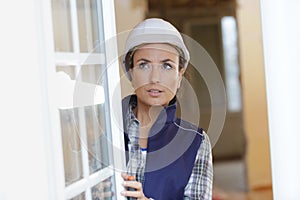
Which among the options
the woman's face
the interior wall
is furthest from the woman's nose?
the interior wall

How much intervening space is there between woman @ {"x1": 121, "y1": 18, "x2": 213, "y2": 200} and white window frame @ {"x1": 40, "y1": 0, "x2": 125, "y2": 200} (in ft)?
0.08

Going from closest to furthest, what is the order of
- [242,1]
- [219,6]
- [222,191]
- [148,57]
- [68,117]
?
[68,117] < [148,57] < [222,191] < [242,1] < [219,6]

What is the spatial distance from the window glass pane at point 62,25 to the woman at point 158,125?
0.15 m

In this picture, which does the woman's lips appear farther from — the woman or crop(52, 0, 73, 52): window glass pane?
crop(52, 0, 73, 52): window glass pane

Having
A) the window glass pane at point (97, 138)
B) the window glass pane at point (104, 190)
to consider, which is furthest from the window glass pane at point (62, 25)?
the window glass pane at point (104, 190)

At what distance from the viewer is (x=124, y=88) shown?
83 cm

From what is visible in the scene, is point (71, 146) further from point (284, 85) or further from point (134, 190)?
point (284, 85)

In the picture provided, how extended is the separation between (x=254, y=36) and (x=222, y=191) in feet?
4.13

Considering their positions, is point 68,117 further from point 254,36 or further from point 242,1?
point 242,1

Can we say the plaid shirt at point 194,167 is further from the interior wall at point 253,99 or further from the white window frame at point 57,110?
the interior wall at point 253,99

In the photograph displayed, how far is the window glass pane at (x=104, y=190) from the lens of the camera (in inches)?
31.1

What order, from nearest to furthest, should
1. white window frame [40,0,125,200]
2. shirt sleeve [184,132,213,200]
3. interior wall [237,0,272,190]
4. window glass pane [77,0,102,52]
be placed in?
white window frame [40,0,125,200] < window glass pane [77,0,102,52] < shirt sleeve [184,132,213,200] < interior wall [237,0,272,190]

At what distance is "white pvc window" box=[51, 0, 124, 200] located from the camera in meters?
0.66

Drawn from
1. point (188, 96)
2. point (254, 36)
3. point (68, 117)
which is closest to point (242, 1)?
point (254, 36)
